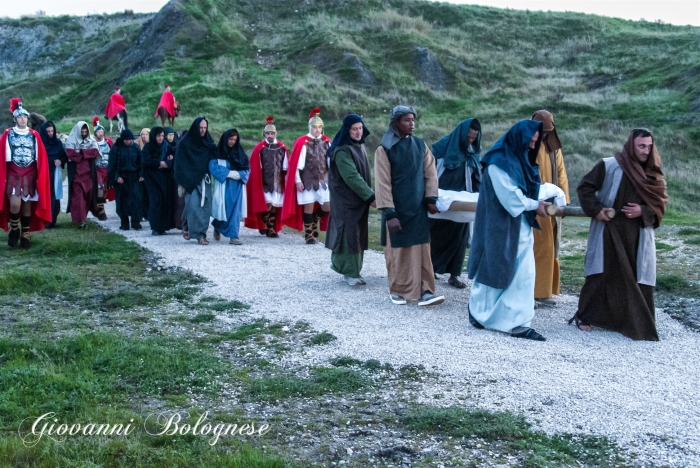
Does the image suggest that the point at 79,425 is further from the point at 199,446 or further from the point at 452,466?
the point at 452,466

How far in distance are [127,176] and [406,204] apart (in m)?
7.95

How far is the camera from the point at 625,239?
23.0ft

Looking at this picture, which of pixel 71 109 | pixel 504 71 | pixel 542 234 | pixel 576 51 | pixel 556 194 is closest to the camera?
pixel 556 194

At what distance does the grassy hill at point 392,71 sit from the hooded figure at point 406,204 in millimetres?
11686

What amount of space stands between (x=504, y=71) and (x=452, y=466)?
36796 millimetres

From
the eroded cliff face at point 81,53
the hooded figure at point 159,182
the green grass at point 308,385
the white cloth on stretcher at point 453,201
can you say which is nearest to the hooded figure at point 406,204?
the white cloth on stretcher at point 453,201

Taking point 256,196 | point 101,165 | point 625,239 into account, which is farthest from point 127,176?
point 625,239

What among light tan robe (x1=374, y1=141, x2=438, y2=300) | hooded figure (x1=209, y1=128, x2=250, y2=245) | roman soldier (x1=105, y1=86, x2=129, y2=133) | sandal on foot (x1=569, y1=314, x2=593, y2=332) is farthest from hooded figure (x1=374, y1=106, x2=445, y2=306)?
roman soldier (x1=105, y1=86, x2=129, y2=133)

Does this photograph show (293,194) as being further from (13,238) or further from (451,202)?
(451,202)

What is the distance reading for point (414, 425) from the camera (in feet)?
15.4

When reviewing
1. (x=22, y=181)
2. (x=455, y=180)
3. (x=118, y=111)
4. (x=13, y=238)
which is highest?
(x=118, y=111)

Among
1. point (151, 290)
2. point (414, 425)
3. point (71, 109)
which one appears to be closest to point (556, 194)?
point (414, 425)

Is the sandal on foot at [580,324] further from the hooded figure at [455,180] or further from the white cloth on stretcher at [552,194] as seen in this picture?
the hooded figure at [455,180]

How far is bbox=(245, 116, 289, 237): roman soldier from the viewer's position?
13.4m
